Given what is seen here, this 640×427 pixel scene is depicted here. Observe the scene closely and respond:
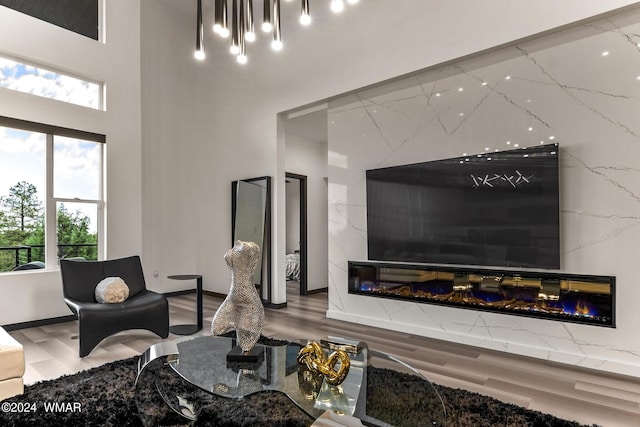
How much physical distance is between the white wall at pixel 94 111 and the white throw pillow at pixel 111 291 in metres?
1.15

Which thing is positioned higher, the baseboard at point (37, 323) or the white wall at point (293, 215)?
the white wall at point (293, 215)

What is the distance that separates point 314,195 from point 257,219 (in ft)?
5.36

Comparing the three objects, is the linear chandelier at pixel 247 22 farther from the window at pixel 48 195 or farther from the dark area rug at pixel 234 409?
the window at pixel 48 195

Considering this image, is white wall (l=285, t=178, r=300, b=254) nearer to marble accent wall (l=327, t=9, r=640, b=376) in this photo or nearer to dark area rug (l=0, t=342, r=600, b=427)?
marble accent wall (l=327, t=9, r=640, b=376)

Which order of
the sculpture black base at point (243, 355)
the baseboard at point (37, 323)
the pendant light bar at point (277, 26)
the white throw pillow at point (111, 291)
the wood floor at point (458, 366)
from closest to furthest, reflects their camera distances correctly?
1. the sculpture black base at point (243, 355)
2. the wood floor at point (458, 366)
3. the pendant light bar at point (277, 26)
4. the white throw pillow at point (111, 291)
5. the baseboard at point (37, 323)

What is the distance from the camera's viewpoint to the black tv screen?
307cm

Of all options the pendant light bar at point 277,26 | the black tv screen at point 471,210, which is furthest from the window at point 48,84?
the black tv screen at point 471,210

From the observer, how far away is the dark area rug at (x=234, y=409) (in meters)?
1.86

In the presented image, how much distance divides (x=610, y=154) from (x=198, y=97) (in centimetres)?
601

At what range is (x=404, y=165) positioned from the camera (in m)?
3.98

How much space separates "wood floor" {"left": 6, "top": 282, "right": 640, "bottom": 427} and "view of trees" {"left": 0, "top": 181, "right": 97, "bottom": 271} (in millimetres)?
899

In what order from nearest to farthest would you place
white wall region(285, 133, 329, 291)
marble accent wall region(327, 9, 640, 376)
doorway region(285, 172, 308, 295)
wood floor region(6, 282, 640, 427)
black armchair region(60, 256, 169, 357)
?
wood floor region(6, 282, 640, 427) → marble accent wall region(327, 9, 640, 376) → black armchair region(60, 256, 169, 357) → doorway region(285, 172, 308, 295) → white wall region(285, 133, 329, 291)

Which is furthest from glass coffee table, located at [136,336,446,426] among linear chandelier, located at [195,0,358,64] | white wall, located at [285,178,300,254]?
white wall, located at [285,178,300,254]

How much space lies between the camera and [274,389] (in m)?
1.77
